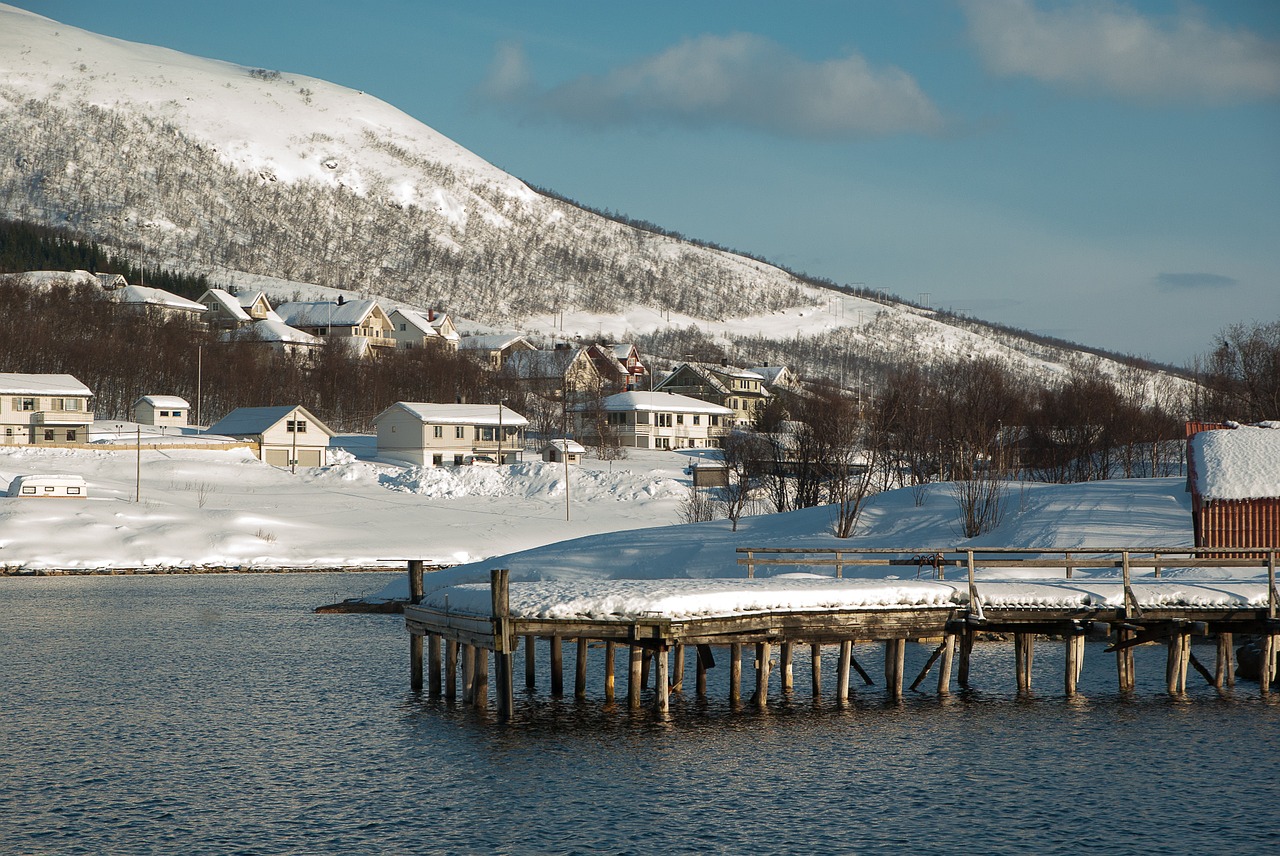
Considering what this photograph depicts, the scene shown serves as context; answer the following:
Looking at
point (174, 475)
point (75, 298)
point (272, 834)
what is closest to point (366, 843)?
point (272, 834)

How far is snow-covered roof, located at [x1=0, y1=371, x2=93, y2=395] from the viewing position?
344 feet

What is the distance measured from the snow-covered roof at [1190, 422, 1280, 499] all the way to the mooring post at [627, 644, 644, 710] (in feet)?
72.9

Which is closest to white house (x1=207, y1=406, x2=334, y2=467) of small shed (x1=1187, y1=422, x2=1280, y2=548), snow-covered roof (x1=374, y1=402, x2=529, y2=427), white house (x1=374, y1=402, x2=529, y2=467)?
white house (x1=374, y1=402, x2=529, y2=467)

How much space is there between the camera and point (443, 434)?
358 ft

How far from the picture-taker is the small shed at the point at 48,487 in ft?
253

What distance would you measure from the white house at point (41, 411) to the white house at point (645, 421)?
45835 millimetres

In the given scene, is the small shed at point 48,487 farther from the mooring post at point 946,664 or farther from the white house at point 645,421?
the mooring post at point 946,664

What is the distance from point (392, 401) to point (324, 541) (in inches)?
2725

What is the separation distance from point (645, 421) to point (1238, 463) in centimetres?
9209

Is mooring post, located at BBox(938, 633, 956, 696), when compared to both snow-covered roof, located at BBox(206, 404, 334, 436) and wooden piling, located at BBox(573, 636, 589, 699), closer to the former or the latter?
wooden piling, located at BBox(573, 636, 589, 699)

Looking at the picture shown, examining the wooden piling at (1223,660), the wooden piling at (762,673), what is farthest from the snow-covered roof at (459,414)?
the wooden piling at (1223,660)

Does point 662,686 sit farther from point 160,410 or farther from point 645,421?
point 645,421

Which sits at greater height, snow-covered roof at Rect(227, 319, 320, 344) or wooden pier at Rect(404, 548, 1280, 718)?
snow-covered roof at Rect(227, 319, 320, 344)

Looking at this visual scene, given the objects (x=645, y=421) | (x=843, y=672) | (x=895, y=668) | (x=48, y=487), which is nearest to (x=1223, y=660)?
(x=895, y=668)
